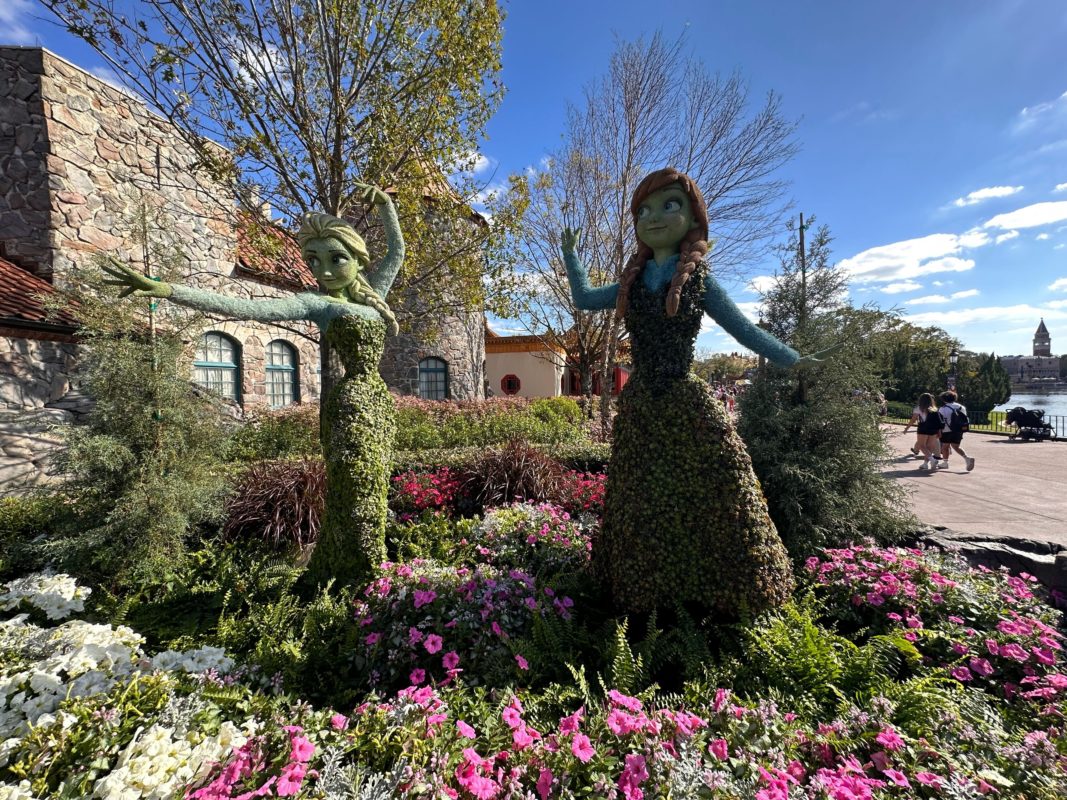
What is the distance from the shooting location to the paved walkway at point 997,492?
4281mm

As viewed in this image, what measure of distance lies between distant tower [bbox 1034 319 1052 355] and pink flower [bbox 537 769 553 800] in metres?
87.9

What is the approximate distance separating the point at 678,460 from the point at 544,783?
1.58m

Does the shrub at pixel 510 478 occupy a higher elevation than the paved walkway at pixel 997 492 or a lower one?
higher

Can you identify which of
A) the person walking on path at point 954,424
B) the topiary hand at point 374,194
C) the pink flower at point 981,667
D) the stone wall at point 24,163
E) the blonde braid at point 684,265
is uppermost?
the stone wall at point 24,163

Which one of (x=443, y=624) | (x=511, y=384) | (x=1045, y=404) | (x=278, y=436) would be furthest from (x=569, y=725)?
(x=1045, y=404)

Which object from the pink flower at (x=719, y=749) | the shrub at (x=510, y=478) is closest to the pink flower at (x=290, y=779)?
the pink flower at (x=719, y=749)

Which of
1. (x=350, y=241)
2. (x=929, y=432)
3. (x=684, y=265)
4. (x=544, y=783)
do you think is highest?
(x=350, y=241)

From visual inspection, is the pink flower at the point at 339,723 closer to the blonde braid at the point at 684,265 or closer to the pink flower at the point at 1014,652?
the blonde braid at the point at 684,265

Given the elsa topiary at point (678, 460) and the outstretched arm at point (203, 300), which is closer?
the outstretched arm at point (203, 300)

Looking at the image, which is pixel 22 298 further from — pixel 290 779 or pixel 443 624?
pixel 290 779

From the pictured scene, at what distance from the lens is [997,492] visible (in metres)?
5.76

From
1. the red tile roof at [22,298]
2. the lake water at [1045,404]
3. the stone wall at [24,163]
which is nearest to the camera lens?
the red tile roof at [22,298]

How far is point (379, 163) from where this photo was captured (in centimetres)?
541

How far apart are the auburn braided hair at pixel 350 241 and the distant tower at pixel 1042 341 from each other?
87.5 metres
